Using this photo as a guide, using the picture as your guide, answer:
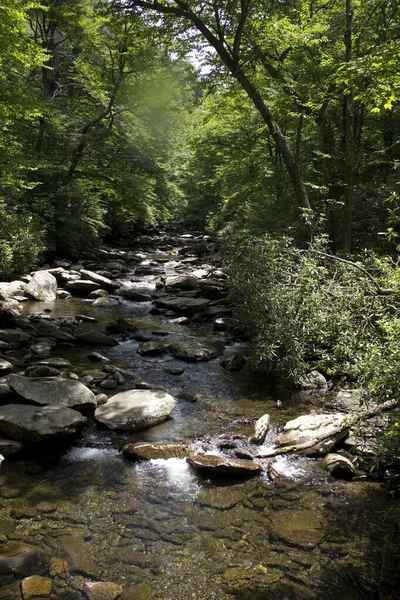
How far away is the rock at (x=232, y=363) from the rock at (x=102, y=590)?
524 centimetres

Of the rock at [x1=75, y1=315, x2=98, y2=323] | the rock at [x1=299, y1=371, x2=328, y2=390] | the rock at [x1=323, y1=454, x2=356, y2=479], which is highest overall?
the rock at [x1=299, y1=371, x2=328, y2=390]

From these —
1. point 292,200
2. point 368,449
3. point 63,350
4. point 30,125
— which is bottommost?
point 63,350

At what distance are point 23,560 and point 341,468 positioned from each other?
3377mm

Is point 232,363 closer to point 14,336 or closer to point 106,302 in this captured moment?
point 14,336

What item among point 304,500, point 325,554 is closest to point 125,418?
point 304,500

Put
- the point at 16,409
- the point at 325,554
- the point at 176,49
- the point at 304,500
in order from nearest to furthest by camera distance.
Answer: the point at 325,554 < the point at 304,500 < the point at 16,409 < the point at 176,49

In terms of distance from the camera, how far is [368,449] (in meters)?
5.03

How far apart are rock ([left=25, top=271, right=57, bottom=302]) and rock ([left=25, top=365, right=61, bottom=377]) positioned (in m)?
6.33

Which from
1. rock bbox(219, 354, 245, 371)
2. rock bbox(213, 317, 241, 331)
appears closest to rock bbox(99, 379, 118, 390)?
rock bbox(219, 354, 245, 371)

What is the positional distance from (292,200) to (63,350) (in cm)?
1007

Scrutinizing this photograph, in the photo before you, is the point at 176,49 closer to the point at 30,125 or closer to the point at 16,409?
the point at 30,125

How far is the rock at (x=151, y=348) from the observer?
→ 897cm

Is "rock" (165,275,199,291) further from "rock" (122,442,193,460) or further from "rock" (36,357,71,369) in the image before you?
"rock" (122,442,193,460)

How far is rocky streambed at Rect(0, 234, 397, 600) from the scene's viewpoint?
11.0 ft
